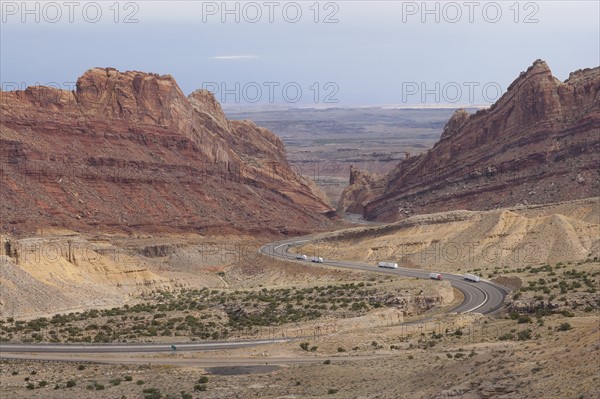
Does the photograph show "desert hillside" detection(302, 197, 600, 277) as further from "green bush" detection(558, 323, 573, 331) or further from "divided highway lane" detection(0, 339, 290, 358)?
"green bush" detection(558, 323, 573, 331)

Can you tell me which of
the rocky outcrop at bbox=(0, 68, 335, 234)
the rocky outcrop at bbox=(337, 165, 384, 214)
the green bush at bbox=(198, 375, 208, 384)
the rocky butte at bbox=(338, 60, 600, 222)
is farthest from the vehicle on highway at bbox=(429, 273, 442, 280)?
the rocky outcrop at bbox=(337, 165, 384, 214)

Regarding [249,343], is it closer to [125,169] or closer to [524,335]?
[524,335]

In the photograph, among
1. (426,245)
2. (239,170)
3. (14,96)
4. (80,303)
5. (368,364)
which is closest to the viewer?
(368,364)

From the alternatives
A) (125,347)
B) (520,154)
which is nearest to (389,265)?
(125,347)

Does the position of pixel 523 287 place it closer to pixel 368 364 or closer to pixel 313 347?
pixel 313 347

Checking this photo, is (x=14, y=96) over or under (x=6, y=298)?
over

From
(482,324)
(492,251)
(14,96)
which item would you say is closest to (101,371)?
(482,324)

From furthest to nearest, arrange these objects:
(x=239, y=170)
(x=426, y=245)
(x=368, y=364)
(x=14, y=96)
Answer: (x=239, y=170) → (x=14, y=96) → (x=426, y=245) → (x=368, y=364)
